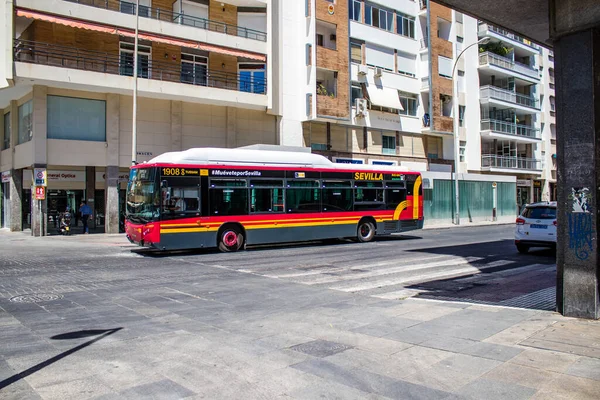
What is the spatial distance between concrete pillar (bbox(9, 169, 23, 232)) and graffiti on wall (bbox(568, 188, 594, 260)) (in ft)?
93.6

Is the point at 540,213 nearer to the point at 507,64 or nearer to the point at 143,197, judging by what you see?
the point at 143,197

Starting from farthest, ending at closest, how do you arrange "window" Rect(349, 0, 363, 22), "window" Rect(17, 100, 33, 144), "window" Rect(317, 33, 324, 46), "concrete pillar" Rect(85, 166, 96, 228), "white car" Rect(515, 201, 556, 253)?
"window" Rect(349, 0, 363, 22), "window" Rect(317, 33, 324, 46), "concrete pillar" Rect(85, 166, 96, 228), "window" Rect(17, 100, 33, 144), "white car" Rect(515, 201, 556, 253)

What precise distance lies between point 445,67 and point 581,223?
3502 cm

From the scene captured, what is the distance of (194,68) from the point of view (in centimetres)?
2839

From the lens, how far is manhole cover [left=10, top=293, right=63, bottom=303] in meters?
8.66

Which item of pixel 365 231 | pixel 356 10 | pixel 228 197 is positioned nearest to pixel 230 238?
pixel 228 197

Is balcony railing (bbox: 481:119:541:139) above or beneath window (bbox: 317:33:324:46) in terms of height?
beneath

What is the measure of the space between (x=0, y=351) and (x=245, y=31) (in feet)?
87.1

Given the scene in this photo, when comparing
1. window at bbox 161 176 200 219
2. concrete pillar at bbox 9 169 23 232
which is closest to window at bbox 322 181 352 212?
window at bbox 161 176 200 219

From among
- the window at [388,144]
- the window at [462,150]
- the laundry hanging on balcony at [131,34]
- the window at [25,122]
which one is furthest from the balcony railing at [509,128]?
the window at [25,122]

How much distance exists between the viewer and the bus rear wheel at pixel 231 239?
16.6m

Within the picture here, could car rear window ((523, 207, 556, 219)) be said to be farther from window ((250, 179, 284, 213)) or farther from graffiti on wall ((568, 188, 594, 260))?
graffiti on wall ((568, 188, 594, 260))

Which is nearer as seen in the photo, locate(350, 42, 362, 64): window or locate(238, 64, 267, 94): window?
locate(238, 64, 267, 94): window

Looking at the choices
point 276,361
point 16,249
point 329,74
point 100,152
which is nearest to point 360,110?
point 329,74
